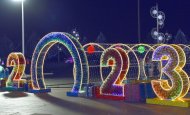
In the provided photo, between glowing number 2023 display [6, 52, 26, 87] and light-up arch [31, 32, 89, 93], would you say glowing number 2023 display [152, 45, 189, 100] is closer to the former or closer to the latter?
light-up arch [31, 32, 89, 93]

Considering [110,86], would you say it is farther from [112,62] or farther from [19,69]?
[19,69]

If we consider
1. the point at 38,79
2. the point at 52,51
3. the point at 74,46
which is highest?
the point at 52,51

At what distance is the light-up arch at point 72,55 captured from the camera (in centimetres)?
2103

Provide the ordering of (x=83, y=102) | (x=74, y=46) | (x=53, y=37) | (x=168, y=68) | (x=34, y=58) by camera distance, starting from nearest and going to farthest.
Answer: (x=168, y=68), (x=83, y=102), (x=74, y=46), (x=53, y=37), (x=34, y=58)

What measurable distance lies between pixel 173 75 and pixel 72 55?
21.9ft

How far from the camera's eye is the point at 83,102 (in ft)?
60.1

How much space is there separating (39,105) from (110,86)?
13.0 ft

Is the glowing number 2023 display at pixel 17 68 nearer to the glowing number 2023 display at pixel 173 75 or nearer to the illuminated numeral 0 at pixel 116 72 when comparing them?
the illuminated numeral 0 at pixel 116 72

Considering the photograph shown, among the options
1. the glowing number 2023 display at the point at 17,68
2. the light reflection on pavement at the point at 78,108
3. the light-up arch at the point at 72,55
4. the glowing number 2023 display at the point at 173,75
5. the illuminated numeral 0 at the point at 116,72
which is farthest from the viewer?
the glowing number 2023 display at the point at 17,68

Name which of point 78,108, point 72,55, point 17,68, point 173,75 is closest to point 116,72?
point 72,55

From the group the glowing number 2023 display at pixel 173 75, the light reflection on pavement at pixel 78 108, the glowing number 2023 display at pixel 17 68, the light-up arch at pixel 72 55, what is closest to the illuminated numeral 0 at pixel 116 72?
the light reflection on pavement at pixel 78 108

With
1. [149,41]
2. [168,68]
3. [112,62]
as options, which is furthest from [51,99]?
[149,41]

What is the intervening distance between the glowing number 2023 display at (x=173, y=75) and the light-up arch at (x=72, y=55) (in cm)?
494

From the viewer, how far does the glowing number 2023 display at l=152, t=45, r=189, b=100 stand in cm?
1647
